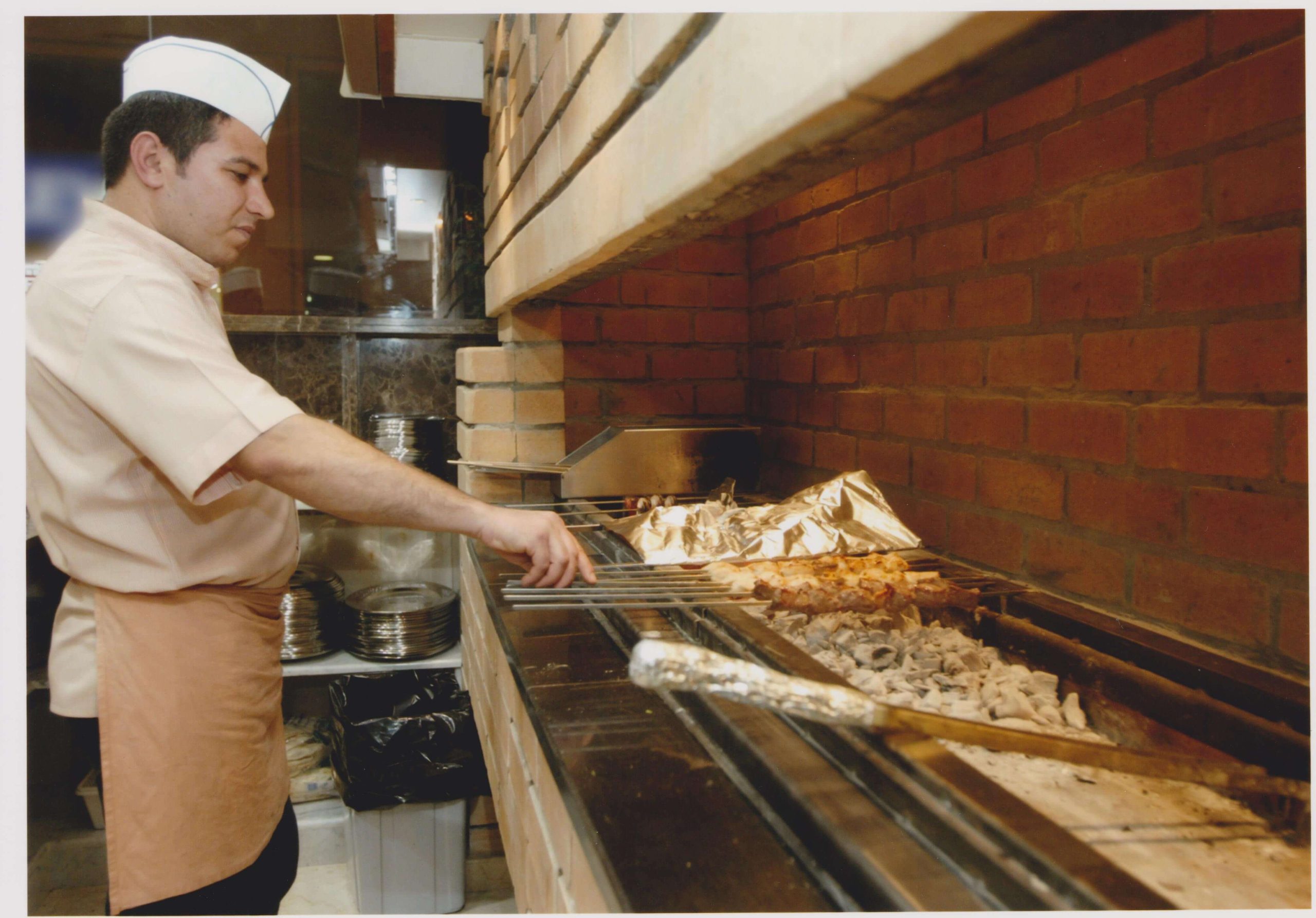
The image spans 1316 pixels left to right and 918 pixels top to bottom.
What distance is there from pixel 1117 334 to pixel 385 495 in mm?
1356

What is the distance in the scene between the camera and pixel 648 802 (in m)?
0.97

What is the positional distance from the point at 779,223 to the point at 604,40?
169 cm

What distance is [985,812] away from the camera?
767 mm

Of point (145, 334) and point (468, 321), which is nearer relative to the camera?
point (145, 334)

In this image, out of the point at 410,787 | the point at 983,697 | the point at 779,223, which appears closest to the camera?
the point at 983,697

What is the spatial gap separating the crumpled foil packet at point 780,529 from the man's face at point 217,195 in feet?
3.53

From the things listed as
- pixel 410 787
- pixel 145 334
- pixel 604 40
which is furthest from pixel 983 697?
pixel 410 787

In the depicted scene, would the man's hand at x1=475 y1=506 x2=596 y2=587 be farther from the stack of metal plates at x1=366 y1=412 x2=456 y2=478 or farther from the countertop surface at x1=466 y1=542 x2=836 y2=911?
the stack of metal plates at x1=366 y1=412 x2=456 y2=478

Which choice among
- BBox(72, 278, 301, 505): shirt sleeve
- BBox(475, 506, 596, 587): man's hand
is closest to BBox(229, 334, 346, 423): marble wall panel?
BBox(72, 278, 301, 505): shirt sleeve

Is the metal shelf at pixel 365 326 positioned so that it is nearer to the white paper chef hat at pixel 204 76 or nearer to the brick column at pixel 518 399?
the brick column at pixel 518 399

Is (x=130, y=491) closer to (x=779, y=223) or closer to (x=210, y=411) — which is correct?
(x=210, y=411)

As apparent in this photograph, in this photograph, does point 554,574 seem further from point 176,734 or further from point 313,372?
point 313,372

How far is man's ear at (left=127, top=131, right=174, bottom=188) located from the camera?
155cm

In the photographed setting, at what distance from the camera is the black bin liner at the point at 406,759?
8.50 feet
